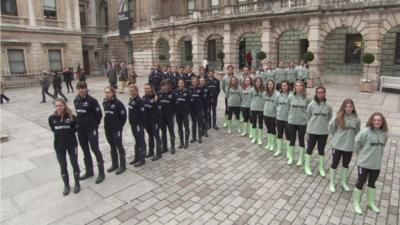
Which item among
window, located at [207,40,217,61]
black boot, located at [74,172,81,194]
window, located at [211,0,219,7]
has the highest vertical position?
window, located at [211,0,219,7]

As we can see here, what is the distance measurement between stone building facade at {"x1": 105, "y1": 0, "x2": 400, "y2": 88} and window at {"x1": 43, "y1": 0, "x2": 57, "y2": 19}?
8463 millimetres

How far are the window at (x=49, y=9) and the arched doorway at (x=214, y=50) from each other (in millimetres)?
15445

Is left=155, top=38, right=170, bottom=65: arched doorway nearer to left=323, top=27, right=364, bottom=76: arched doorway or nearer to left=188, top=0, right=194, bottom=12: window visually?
left=188, top=0, right=194, bottom=12: window

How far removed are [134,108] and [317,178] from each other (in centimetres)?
432

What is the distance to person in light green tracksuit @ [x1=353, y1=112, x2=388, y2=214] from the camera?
472cm

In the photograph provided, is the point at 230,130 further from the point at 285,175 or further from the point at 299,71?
the point at 299,71

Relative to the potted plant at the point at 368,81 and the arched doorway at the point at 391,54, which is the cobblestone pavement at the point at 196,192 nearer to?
the potted plant at the point at 368,81

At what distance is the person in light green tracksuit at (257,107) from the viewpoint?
8.11 m

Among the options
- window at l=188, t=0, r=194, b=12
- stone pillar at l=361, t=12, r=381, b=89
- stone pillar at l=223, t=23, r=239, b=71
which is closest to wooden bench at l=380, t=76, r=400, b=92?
stone pillar at l=361, t=12, r=381, b=89

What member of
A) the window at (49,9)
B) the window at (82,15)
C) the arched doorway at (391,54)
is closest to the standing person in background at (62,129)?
the arched doorway at (391,54)

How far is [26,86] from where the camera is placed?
26.0 meters

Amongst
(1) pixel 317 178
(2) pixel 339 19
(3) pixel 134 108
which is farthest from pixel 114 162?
(2) pixel 339 19

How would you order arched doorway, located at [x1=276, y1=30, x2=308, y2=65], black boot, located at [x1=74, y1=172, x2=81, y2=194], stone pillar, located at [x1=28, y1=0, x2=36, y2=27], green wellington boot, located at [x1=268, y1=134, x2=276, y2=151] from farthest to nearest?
stone pillar, located at [x1=28, y1=0, x2=36, y2=27]
arched doorway, located at [x1=276, y1=30, x2=308, y2=65]
green wellington boot, located at [x1=268, y1=134, x2=276, y2=151]
black boot, located at [x1=74, y1=172, x2=81, y2=194]

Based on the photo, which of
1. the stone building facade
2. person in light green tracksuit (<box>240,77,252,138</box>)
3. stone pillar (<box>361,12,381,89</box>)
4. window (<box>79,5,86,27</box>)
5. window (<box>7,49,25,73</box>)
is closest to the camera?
person in light green tracksuit (<box>240,77,252,138</box>)
